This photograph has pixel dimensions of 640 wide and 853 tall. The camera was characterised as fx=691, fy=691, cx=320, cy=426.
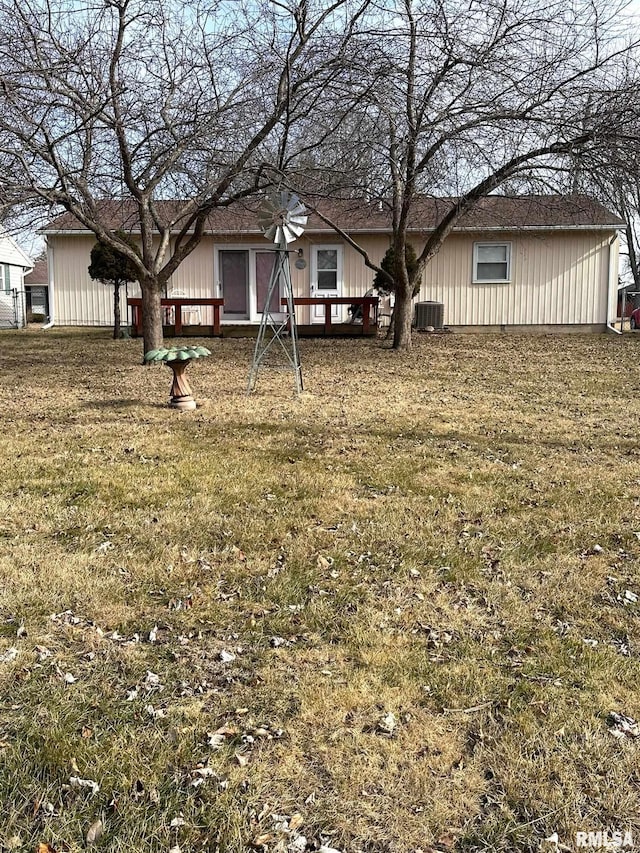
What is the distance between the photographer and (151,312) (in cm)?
1020

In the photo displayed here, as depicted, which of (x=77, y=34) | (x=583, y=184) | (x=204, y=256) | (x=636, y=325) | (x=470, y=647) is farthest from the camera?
(x=636, y=325)

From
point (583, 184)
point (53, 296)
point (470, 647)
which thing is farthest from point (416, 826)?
point (53, 296)

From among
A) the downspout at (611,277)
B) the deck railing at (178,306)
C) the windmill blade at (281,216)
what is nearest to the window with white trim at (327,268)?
the deck railing at (178,306)

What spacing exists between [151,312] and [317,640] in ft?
27.1

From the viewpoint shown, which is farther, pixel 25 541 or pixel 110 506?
pixel 110 506

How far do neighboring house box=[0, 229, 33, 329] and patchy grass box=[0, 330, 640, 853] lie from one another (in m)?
18.9

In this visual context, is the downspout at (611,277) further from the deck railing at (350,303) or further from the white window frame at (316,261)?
the white window frame at (316,261)

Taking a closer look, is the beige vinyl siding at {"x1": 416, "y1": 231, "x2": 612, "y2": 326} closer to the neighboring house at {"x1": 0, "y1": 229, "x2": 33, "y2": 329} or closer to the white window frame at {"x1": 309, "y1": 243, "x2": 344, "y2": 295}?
the white window frame at {"x1": 309, "y1": 243, "x2": 344, "y2": 295}

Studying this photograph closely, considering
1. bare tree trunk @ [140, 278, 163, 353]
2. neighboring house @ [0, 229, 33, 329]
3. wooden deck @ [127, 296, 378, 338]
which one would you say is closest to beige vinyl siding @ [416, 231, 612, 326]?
wooden deck @ [127, 296, 378, 338]

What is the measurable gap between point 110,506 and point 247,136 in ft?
20.5

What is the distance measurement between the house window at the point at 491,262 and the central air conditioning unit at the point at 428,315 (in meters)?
1.65

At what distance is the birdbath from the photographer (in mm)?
7047

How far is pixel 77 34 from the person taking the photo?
7809mm

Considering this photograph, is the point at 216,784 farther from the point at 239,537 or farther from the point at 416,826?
the point at 239,537
